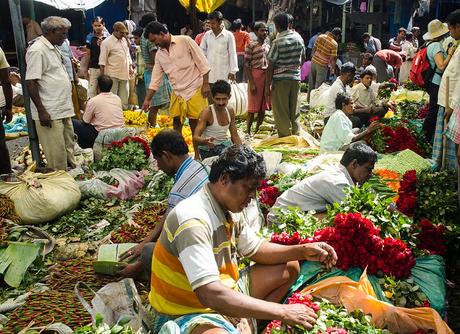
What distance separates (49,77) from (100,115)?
934mm

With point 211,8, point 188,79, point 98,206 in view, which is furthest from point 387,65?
point 98,206

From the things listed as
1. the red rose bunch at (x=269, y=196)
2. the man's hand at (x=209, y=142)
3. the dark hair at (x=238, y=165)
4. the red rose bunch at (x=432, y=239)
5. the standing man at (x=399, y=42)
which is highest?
the dark hair at (x=238, y=165)

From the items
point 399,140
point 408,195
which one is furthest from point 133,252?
point 399,140

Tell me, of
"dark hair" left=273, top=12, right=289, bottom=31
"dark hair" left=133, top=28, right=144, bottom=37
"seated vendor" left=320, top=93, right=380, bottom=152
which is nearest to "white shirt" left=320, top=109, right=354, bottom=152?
"seated vendor" left=320, top=93, right=380, bottom=152

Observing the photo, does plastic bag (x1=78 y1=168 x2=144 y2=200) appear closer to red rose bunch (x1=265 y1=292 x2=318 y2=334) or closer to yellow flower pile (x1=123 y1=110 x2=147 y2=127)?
yellow flower pile (x1=123 y1=110 x2=147 y2=127)

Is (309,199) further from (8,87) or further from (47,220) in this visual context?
(8,87)

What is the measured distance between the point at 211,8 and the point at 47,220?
33.2 feet

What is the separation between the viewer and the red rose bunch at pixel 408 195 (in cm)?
449

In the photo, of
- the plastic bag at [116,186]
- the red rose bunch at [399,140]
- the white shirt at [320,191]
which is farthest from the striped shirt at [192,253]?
the red rose bunch at [399,140]

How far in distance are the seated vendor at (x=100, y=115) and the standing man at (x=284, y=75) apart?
2.31 meters

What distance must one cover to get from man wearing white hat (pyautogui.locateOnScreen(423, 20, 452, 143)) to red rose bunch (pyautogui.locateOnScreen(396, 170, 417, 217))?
91.3 inches

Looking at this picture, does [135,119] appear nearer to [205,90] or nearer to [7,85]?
[205,90]

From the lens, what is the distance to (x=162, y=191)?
601cm

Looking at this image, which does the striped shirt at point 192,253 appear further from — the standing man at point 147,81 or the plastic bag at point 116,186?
the standing man at point 147,81
